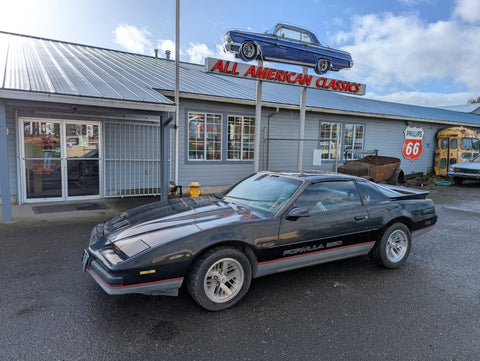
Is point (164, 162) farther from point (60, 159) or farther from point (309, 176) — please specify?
point (309, 176)

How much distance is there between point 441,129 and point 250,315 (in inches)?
754

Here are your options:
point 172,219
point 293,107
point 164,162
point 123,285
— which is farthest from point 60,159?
point 293,107

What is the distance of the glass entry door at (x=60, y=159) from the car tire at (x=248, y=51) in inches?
175

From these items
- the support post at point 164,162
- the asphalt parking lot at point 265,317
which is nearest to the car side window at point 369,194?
the asphalt parking lot at point 265,317

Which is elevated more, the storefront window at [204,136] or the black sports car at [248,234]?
the storefront window at [204,136]

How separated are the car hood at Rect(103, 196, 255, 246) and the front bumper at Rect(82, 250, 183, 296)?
34 centimetres

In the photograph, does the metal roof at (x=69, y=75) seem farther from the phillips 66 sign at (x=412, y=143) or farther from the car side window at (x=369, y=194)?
the phillips 66 sign at (x=412, y=143)

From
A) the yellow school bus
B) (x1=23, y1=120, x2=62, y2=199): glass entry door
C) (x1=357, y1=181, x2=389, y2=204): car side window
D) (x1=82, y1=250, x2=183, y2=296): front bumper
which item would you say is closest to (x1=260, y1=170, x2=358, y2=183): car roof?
(x1=357, y1=181, x2=389, y2=204): car side window

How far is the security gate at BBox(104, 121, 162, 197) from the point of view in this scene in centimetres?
892

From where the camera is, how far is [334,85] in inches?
390

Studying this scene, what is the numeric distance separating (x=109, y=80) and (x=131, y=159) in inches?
88.4

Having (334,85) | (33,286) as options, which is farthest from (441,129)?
(33,286)

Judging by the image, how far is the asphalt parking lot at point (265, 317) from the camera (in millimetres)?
2588

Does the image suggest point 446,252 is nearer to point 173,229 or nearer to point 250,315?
point 250,315
